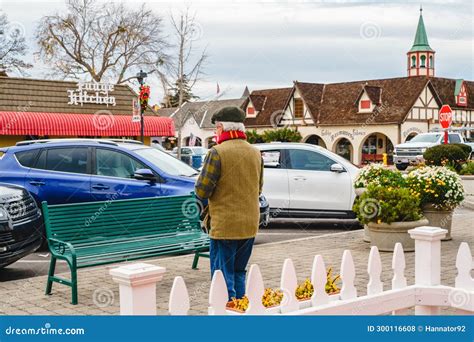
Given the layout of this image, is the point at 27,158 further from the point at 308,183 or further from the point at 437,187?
the point at 437,187

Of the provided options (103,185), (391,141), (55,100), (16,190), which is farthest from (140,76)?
(391,141)

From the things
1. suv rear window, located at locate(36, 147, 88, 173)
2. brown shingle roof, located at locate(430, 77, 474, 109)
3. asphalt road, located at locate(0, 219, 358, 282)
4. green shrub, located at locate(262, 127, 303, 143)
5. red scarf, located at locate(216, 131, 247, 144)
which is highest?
brown shingle roof, located at locate(430, 77, 474, 109)

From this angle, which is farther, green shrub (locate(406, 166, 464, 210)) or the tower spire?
the tower spire

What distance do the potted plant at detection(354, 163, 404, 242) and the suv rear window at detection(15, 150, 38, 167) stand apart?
206 inches

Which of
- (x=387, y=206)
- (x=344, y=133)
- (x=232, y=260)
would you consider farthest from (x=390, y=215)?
(x=344, y=133)

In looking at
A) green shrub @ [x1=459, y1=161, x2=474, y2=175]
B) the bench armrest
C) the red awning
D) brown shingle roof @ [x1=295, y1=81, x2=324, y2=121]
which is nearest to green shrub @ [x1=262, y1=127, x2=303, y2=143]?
brown shingle roof @ [x1=295, y1=81, x2=324, y2=121]

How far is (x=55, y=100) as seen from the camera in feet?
92.4

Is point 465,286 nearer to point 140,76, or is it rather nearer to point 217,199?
point 217,199

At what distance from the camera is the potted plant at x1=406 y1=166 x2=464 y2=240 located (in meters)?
9.83

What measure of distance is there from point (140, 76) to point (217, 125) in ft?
65.3

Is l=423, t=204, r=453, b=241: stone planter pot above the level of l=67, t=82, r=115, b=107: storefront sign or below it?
below

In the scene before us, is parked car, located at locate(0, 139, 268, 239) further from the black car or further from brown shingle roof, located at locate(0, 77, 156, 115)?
brown shingle roof, located at locate(0, 77, 156, 115)

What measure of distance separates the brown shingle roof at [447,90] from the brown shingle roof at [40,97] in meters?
27.3

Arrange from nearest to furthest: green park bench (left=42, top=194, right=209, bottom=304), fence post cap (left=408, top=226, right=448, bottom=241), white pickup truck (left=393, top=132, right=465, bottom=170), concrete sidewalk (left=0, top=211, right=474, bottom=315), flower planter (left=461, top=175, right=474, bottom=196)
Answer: fence post cap (left=408, top=226, right=448, bottom=241)
concrete sidewalk (left=0, top=211, right=474, bottom=315)
green park bench (left=42, top=194, right=209, bottom=304)
flower planter (left=461, top=175, right=474, bottom=196)
white pickup truck (left=393, top=132, right=465, bottom=170)
